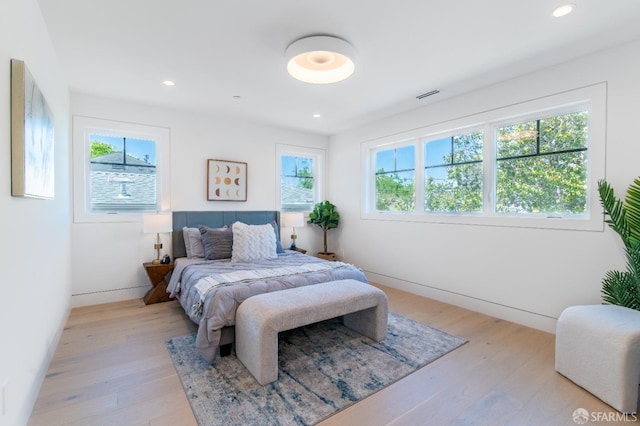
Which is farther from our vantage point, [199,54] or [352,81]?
[352,81]

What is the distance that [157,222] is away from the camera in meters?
3.70

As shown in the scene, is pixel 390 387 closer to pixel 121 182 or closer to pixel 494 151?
pixel 494 151

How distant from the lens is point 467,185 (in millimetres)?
3680

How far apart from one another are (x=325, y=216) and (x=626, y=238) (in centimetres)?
373

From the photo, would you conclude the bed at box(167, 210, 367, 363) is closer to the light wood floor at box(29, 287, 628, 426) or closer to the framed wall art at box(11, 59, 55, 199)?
the light wood floor at box(29, 287, 628, 426)

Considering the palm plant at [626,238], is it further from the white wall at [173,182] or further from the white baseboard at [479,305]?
the white wall at [173,182]

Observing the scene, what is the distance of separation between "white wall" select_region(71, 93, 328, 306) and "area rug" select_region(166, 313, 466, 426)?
1.69m

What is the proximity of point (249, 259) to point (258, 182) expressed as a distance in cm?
162

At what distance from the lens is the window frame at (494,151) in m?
2.64

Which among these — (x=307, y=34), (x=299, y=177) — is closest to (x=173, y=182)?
(x=299, y=177)

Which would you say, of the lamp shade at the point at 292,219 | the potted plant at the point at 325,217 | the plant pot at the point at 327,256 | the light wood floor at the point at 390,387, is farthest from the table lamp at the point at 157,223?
the plant pot at the point at 327,256

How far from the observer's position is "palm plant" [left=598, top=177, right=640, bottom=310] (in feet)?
7.31

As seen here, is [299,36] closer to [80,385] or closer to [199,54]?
[199,54]

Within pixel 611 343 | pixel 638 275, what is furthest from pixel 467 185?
pixel 611 343
